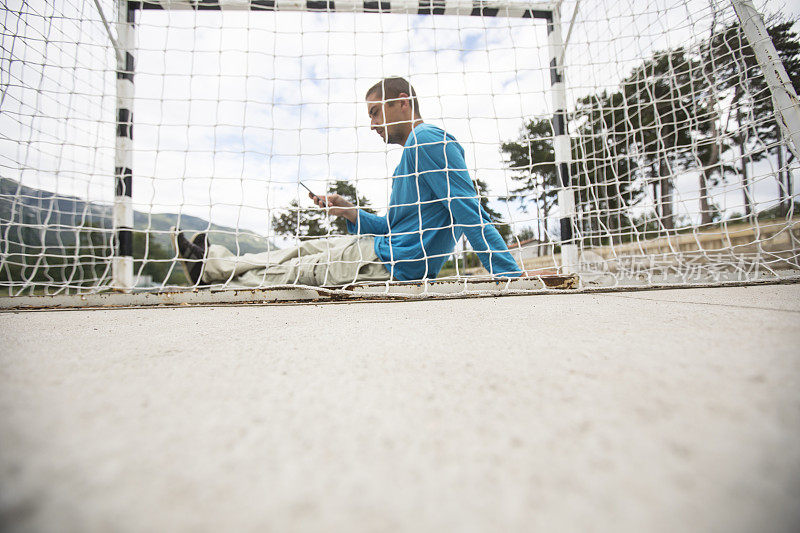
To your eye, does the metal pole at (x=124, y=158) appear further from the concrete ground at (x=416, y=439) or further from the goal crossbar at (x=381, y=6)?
the concrete ground at (x=416, y=439)

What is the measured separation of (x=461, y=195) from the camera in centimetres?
141

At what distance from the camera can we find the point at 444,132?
146 centimetres

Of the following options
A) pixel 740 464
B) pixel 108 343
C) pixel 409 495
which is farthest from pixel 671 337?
pixel 108 343

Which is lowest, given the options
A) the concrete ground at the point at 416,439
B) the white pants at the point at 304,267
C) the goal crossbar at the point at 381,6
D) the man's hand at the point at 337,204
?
the concrete ground at the point at 416,439

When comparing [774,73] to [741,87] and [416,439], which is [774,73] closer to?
[741,87]

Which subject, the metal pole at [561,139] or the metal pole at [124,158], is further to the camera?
the metal pole at [561,139]

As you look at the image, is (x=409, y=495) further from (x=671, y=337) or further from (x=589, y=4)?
(x=589, y=4)

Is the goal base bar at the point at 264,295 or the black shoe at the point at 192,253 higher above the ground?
the black shoe at the point at 192,253

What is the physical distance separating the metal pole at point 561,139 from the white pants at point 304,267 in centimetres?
111

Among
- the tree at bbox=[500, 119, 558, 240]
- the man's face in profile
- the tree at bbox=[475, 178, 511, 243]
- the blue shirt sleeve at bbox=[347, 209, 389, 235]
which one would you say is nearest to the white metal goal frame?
the tree at bbox=[500, 119, 558, 240]

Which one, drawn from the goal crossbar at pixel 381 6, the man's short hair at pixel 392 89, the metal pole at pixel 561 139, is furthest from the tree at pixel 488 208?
the goal crossbar at pixel 381 6

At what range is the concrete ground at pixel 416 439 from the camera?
0.13 meters

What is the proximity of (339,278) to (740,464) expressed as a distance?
1.49 meters

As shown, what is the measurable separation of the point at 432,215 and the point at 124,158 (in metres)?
1.68
